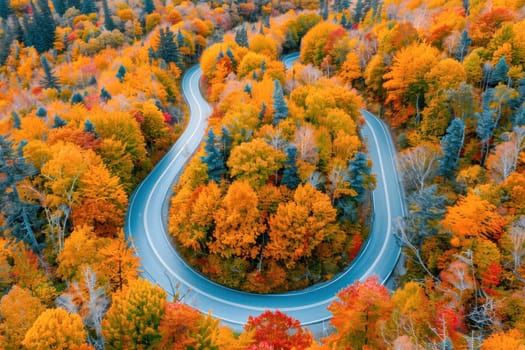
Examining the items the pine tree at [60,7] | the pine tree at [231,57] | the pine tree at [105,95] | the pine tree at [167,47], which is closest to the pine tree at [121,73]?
the pine tree at [105,95]

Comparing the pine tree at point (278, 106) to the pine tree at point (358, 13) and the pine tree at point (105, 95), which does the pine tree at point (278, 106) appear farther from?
the pine tree at point (358, 13)

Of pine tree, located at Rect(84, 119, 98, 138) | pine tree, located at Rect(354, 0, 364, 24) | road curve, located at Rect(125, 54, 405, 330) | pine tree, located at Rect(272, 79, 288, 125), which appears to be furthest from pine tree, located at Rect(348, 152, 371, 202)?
pine tree, located at Rect(354, 0, 364, 24)

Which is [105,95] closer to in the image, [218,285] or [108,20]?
[218,285]

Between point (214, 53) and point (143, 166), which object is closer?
point (143, 166)

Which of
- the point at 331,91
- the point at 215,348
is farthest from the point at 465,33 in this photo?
the point at 215,348

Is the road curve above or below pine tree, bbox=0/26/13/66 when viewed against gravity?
below

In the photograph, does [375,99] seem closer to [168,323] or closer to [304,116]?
[304,116]

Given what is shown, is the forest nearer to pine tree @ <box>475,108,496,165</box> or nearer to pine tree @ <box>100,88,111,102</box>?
pine tree @ <box>475,108,496,165</box>
